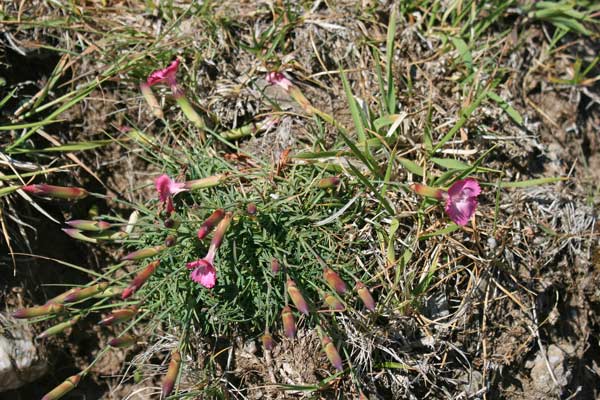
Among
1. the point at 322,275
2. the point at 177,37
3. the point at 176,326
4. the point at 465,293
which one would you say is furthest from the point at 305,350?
the point at 177,37

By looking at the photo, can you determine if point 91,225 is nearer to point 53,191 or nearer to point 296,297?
point 53,191

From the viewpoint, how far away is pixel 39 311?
213cm

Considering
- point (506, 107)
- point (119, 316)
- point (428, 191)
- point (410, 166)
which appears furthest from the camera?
point (506, 107)

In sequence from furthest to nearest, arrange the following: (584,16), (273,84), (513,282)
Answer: (584,16), (273,84), (513,282)

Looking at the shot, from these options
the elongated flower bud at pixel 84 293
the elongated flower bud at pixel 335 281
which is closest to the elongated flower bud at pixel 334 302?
the elongated flower bud at pixel 335 281

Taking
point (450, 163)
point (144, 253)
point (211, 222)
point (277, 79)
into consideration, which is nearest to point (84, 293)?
point (144, 253)

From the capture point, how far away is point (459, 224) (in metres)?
A: 2.20

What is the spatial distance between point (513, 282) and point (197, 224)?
48.4 inches

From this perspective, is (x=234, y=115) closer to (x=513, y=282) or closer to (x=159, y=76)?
(x=159, y=76)

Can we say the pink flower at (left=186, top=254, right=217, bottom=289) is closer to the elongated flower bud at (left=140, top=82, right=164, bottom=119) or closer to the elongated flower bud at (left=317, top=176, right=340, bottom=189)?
the elongated flower bud at (left=317, top=176, right=340, bottom=189)

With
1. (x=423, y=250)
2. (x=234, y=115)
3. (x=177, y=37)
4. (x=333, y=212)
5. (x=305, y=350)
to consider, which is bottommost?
(x=305, y=350)

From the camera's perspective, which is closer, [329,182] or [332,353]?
[332,353]

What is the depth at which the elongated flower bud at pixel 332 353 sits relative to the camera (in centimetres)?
206

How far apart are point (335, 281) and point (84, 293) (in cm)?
83
